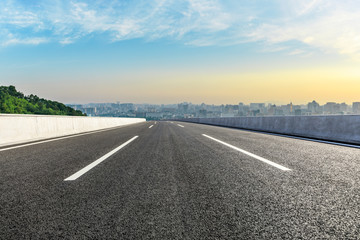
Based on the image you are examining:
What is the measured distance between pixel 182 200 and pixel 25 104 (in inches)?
6253

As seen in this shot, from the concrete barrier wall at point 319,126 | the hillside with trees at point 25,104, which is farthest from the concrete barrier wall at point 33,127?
the hillside with trees at point 25,104

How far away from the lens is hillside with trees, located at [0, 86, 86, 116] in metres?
116

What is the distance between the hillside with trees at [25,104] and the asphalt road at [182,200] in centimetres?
12313

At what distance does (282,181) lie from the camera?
394cm

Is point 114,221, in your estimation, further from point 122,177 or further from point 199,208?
point 122,177

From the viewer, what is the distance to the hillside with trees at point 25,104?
116000 mm

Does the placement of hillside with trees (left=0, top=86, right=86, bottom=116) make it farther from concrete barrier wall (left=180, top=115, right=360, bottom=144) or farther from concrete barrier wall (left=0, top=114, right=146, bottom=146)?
concrete barrier wall (left=180, top=115, right=360, bottom=144)

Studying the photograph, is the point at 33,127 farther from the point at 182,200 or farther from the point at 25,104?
the point at 25,104

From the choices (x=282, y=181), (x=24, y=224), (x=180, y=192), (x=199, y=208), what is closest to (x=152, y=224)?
(x=199, y=208)

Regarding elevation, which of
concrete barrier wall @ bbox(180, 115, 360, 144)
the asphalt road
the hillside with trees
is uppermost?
the hillside with trees

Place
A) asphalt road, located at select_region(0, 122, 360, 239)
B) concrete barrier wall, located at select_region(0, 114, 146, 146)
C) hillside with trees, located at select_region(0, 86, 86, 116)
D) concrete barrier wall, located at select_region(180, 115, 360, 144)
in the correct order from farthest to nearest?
hillside with trees, located at select_region(0, 86, 86, 116), concrete barrier wall, located at select_region(0, 114, 146, 146), concrete barrier wall, located at select_region(180, 115, 360, 144), asphalt road, located at select_region(0, 122, 360, 239)

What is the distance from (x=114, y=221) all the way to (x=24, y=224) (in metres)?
0.85

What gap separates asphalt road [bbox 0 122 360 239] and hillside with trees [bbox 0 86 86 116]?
12313cm

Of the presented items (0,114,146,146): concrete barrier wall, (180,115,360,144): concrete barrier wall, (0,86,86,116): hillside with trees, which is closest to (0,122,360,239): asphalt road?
(180,115,360,144): concrete barrier wall
